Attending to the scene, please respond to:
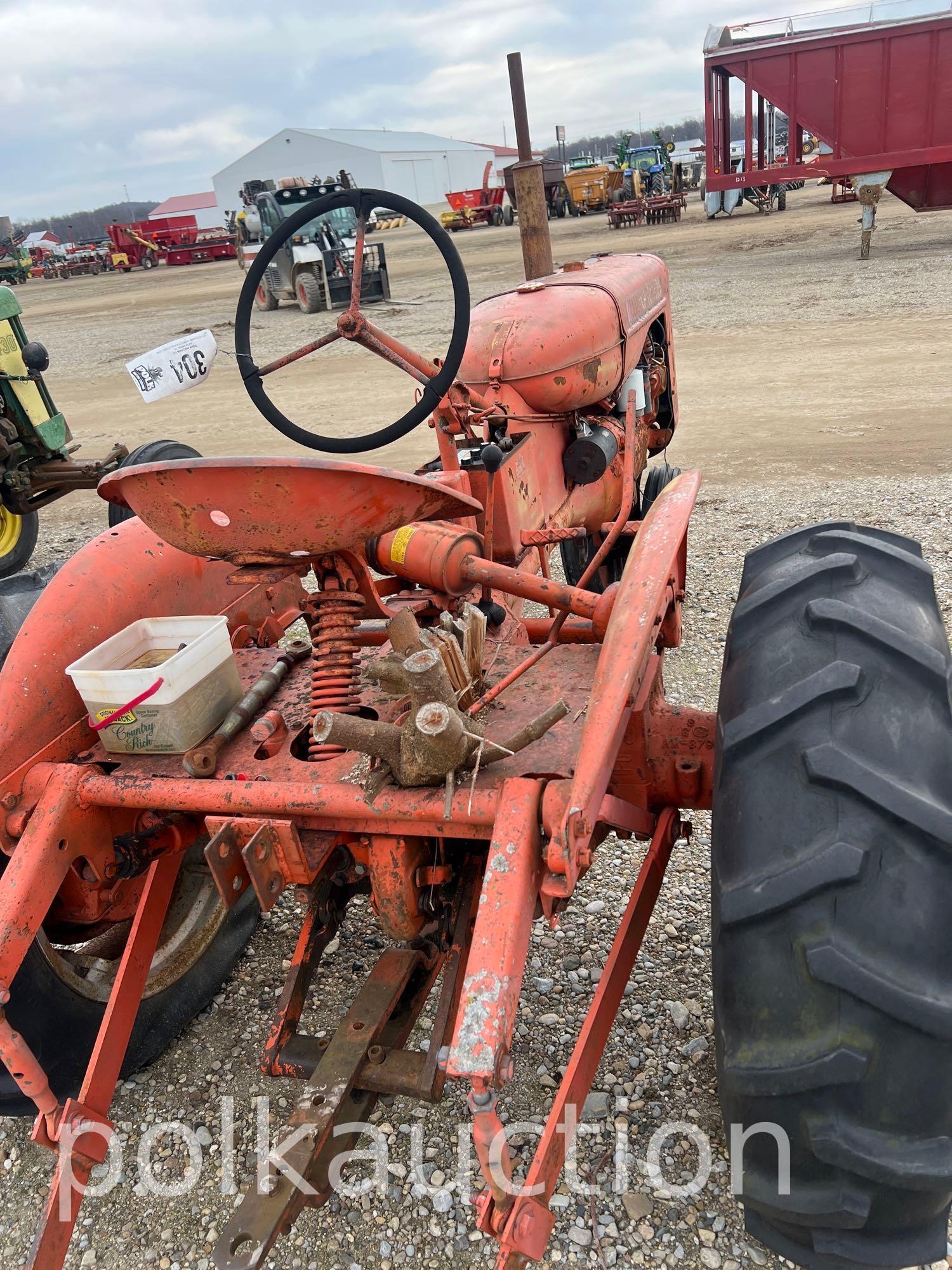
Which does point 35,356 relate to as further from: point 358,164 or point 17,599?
point 358,164

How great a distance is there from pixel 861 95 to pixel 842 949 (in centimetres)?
1469

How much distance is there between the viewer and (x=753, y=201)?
23078 mm

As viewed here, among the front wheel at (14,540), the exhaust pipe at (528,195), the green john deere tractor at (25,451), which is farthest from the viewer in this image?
the front wheel at (14,540)

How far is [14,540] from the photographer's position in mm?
5891

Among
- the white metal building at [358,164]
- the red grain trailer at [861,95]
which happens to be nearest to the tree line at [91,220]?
the white metal building at [358,164]

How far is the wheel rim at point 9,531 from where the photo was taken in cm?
584

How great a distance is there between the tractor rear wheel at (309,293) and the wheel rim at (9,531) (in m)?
12.2

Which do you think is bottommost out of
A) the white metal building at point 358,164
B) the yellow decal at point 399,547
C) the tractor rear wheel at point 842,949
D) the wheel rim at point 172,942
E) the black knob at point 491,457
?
the wheel rim at point 172,942

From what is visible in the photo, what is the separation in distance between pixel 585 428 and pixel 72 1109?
2435 millimetres

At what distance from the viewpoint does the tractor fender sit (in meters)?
1.83

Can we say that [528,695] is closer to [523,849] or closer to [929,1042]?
[523,849]

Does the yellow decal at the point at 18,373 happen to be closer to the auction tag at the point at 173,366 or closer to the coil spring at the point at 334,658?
the auction tag at the point at 173,366

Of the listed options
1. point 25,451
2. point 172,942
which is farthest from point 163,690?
point 25,451

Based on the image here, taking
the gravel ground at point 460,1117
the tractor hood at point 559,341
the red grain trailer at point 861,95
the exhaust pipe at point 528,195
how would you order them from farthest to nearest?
the red grain trailer at point 861,95 → the exhaust pipe at point 528,195 → the tractor hood at point 559,341 → the gravel ground at point 460,1117
